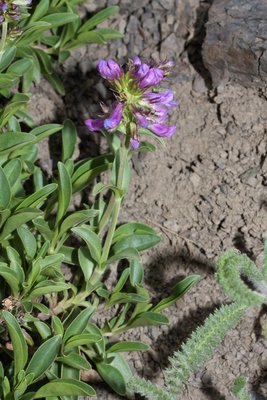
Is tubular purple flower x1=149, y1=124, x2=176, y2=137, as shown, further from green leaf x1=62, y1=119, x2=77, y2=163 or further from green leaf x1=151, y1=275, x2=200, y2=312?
green leaf x1=62, y1=119, x2=77, y2=163

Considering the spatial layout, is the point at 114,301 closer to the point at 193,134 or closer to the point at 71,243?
the point at 71,243

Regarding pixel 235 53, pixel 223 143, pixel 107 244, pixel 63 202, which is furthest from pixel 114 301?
pixel 235 53

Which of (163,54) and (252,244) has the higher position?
(163,54)

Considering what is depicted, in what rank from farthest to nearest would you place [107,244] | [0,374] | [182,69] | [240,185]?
[182,69], [240,185], [107,244], [0,374]

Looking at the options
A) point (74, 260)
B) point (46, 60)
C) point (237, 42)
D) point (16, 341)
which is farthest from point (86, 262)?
point (237, 42)

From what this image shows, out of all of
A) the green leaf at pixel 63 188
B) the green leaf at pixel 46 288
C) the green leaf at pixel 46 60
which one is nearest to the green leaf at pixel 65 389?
the green leaf at pixel 46 288

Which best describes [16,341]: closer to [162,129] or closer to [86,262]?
[86,262]
